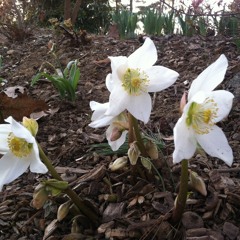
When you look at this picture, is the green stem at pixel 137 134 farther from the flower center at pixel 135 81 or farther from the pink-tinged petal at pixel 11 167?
the pink-tinged petal at pixel 11 167

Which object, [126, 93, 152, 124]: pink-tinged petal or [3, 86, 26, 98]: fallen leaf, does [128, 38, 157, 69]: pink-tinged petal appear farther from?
[3, 86, 26, 98]: fallen leaf

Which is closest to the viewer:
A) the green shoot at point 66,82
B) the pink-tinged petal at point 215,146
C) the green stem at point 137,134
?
the pink-tinged petal at point 215,146

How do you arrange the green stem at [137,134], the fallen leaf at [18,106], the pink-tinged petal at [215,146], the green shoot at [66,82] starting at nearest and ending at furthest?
the pink-tinged petal at [215,146], the green stem at [137,134], the fallen leaf at [18,106], the green shoot at [66,82]

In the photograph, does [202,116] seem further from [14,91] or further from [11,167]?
[14,91]

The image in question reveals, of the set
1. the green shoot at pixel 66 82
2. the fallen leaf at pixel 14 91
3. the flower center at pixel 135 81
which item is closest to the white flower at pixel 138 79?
the flower center at pixel 135 81

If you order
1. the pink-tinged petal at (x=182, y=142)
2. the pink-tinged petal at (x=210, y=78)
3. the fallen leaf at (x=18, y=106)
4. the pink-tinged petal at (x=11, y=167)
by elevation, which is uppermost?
the pink-tinged petal at (x=210, y=78)

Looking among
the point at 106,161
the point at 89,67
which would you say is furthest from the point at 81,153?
the point at 89,67

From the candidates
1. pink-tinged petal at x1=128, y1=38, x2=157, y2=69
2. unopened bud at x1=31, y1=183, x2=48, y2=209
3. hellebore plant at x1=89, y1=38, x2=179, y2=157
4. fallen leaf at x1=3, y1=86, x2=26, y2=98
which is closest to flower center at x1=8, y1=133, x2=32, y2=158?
unopened bud at x1=31, y1=183, x2=48, y2=209

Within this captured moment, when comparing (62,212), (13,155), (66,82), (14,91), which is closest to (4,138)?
(13,155)
